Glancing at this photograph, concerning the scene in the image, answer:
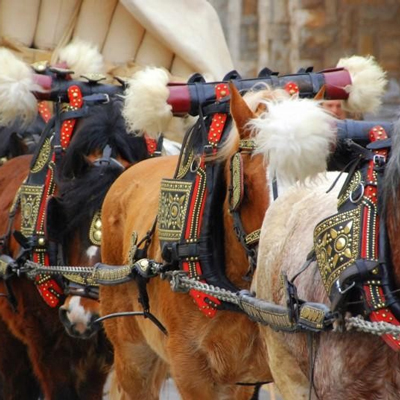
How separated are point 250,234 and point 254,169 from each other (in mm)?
226

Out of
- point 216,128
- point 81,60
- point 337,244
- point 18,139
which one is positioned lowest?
point 337,244

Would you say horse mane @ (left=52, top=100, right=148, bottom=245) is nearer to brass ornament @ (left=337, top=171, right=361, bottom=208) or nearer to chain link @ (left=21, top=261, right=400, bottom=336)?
chain link @ (left=21, top=261, right=400, bottom=336)

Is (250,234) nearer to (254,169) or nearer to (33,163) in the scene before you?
(254,169)

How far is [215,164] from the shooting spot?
183 inches

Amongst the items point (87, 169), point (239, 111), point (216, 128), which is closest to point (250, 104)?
point (239, 111)

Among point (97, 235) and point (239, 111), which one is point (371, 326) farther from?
point (97, 235)

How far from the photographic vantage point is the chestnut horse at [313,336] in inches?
134

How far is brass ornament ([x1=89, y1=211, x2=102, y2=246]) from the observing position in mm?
5809

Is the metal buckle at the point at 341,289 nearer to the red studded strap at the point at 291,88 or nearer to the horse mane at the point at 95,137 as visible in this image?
the red studded strap at the point at 291,88

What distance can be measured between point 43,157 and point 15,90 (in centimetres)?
46

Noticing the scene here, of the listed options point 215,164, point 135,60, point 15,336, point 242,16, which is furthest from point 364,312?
point 242,16

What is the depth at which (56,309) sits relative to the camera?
6039 mm

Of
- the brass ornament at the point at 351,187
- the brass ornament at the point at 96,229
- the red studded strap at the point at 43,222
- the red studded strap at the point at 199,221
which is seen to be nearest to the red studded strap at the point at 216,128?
the red studded strap at the point at 199,221

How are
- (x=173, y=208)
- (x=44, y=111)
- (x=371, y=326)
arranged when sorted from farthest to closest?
1. (x=44, y=111)
2. (x=173, y=208)
3. (x=371, y=326)
